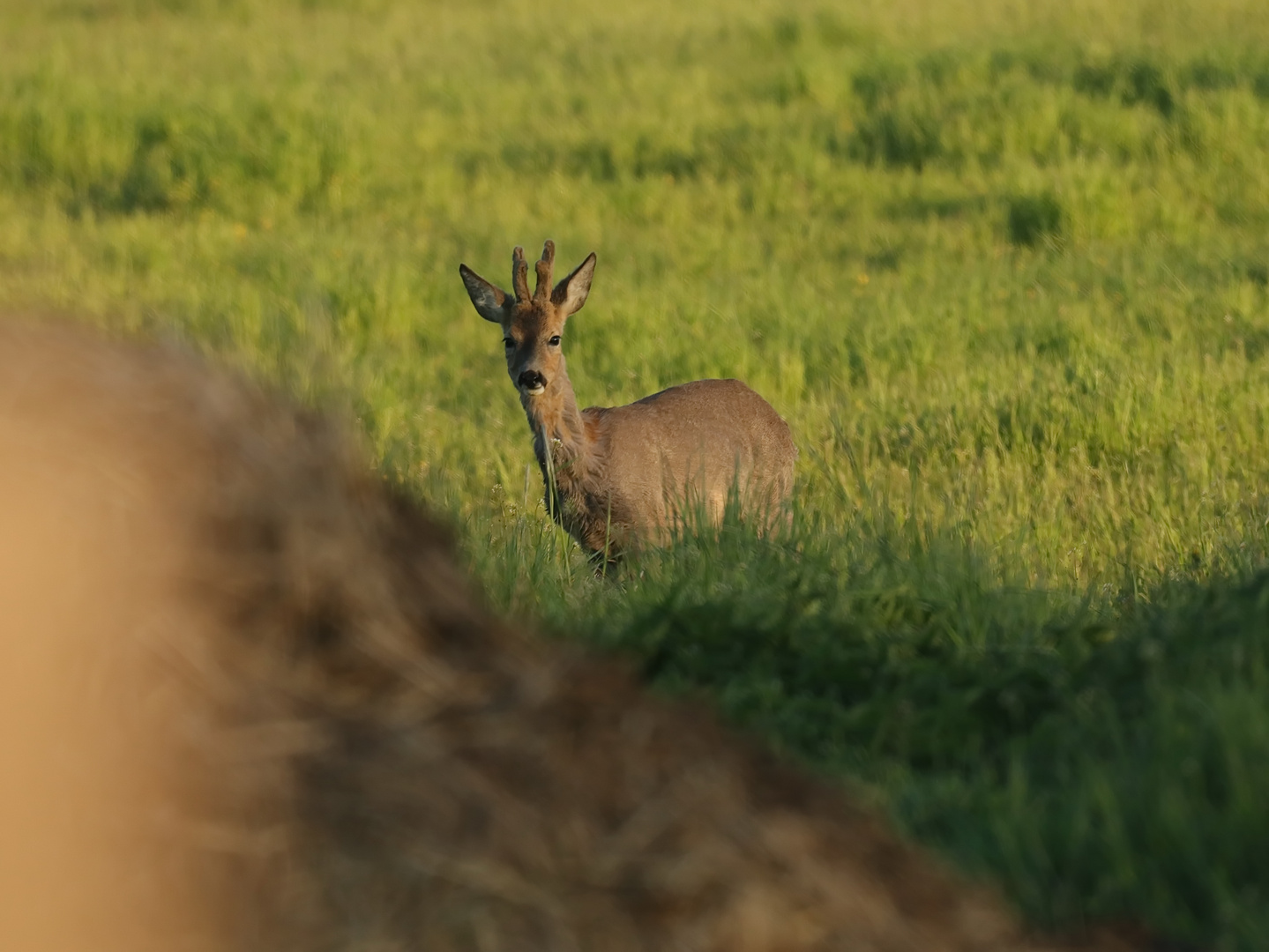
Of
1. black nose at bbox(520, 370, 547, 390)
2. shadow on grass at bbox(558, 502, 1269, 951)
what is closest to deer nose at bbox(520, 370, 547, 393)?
black nose at bbox(520, 370, 547, 390)

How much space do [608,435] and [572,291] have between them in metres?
0.81

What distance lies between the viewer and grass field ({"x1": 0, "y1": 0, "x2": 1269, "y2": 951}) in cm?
384

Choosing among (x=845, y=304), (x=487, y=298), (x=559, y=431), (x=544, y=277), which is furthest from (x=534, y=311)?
(x=845, y=304)

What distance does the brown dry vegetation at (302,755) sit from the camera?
2.50 m

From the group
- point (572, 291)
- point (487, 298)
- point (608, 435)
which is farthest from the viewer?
point (487, 298)

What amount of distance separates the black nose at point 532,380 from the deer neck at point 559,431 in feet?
0.30

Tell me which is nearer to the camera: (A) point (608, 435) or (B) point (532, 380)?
(B) point (532, 380)

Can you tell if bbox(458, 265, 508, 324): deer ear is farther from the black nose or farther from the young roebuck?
the black nose

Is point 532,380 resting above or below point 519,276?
below

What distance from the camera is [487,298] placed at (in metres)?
8.82

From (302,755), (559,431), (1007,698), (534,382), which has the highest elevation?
(534,382)

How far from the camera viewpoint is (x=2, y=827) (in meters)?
2.47

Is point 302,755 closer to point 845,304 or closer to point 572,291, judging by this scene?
point 572,291

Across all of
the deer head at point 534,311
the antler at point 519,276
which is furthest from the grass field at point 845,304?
the antler at point 519,276
